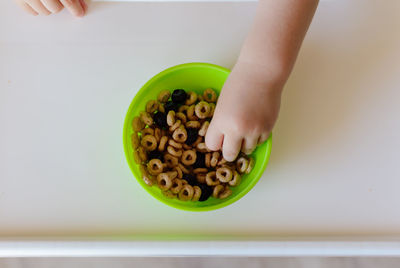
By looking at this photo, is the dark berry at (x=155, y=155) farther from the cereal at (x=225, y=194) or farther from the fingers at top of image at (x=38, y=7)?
the fingers at top of image at (x=38, y=7)

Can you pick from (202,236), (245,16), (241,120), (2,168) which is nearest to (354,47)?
(245,16)

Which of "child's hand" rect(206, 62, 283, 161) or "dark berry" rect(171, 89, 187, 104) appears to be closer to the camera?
"child's hand" rect(206, 62, 283, 161)

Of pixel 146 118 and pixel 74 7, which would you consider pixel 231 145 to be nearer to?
pixel 146 118

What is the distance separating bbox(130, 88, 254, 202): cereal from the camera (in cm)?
65

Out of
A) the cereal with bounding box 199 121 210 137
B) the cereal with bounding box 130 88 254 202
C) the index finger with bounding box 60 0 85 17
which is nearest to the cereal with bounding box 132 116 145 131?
the cereal with bounding box 130 88 254 202

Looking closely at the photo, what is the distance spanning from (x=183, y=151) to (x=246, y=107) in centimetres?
17

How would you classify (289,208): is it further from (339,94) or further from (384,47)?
(384,47)

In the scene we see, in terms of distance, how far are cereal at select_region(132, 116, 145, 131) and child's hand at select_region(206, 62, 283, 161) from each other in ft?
0.46

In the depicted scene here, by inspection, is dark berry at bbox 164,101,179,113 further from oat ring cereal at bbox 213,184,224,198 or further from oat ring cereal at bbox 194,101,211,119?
oat ring cereal at bbox 213,184,224,198

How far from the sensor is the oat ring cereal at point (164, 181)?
64 centimetres

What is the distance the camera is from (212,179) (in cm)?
66

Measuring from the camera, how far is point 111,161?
68 centimetres

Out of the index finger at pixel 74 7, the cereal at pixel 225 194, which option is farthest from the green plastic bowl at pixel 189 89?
the index finger at pixel 74 7

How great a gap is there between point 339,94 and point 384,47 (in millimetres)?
130
